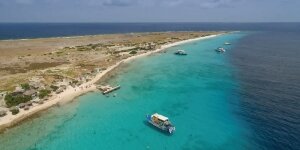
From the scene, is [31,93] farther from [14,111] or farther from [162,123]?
[162,123]

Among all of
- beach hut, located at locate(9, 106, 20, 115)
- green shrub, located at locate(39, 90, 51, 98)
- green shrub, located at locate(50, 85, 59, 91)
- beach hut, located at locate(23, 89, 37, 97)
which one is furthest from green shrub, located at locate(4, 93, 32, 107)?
green shrub, located at locate(50, 85, 59, 91)

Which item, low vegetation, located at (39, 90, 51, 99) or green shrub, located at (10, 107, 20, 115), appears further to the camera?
low vegetation, located at (39, 90, 51, 99)

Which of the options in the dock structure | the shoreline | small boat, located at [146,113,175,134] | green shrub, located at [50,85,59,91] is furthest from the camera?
the dock structure

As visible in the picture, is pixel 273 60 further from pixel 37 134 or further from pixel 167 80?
pixel 37 134

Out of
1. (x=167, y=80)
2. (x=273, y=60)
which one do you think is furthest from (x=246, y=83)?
(x=273, y=60)

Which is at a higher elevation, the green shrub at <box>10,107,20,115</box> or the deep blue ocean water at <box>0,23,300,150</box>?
the green shrub at <box>10,107,20,115</box>

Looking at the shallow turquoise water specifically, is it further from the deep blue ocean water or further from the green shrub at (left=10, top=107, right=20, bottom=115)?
the green shrub at (left=10, top=107, right=20, bottom=115)

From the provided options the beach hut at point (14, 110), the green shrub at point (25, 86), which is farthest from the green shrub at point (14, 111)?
the green shrub at point (25, 86)

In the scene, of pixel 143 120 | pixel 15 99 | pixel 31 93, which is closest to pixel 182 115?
pixel 143 120
